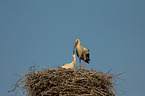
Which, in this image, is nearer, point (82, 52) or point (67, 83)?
point (67, 83)

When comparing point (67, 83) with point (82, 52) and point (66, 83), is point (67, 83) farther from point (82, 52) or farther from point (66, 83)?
point (82, 52)

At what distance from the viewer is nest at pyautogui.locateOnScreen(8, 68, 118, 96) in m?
3.06

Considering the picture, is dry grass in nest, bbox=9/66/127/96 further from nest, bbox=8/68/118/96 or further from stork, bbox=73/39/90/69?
stork, bbox=73/39/90/69

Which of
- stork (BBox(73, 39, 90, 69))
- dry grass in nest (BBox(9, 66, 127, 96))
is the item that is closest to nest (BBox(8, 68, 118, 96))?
Result: dry grass in nest (BBox(9, 66, 127, 96))

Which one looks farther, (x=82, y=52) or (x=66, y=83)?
(x=82, y=52)

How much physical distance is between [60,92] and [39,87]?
32 centimetres

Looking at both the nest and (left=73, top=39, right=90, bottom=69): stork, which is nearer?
the nest

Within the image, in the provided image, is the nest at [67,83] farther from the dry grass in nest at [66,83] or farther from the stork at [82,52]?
the stork at [82,52]

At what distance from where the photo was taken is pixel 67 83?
3.08m

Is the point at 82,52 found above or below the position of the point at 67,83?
above

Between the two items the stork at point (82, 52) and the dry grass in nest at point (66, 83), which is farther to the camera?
the stork at point (82, 52)

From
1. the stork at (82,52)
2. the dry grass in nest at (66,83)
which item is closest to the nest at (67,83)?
the dry grass in nest at (66,83)

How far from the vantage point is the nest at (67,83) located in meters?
3.06

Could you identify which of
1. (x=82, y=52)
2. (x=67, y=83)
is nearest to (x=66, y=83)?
(x=67, y=83)
